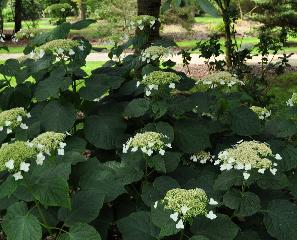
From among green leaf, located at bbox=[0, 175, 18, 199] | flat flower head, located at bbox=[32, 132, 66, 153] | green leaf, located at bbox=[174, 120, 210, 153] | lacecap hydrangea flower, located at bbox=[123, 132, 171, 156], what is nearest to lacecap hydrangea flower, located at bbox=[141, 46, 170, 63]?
green leaf, located at bbox=[174, 120, 210, 153]

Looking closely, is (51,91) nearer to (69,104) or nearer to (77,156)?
(69,104)

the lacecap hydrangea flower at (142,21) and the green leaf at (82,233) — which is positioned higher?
the lacecap hydrangea flower at (142,21)

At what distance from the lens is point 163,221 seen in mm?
1868

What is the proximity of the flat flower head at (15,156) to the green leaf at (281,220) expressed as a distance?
1.16 m

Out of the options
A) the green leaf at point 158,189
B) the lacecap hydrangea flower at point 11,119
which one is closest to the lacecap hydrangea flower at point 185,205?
the green leaf at point 158,189

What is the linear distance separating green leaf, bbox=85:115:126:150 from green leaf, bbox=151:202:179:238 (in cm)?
103

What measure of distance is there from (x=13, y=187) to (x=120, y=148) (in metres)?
1.06

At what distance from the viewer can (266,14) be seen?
16.9 m

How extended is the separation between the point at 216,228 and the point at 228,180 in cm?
24

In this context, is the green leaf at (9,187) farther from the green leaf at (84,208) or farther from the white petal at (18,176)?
the green leaf at (84,208)

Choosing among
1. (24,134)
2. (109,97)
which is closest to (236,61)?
(109,97)

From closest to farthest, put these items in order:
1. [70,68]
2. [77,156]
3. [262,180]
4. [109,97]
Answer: [262,180], [77,156], [70,68], [109,97]

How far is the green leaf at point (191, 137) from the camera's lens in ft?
9.11

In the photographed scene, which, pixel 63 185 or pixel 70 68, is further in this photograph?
pixel 70 68
